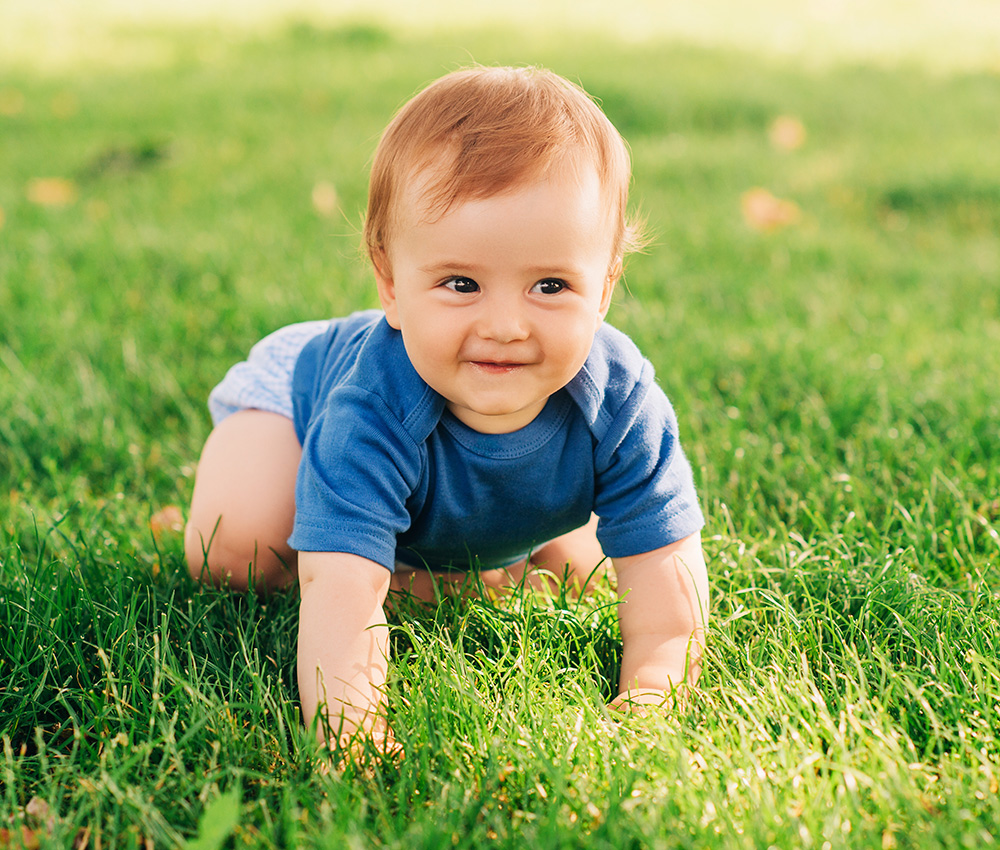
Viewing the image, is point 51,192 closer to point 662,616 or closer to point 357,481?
point 357,481

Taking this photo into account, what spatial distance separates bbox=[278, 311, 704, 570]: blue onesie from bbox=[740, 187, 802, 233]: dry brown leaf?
2.75m

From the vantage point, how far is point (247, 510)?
1.93 metres

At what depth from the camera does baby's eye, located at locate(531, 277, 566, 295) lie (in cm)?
156

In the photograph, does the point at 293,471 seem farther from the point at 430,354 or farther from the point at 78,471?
the point at 78,471

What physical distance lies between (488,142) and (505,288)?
23cm

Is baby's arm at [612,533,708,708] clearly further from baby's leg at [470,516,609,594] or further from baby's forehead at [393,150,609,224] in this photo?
baby's forehead at [393,150,609,224]

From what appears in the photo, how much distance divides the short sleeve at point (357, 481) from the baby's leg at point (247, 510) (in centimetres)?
24

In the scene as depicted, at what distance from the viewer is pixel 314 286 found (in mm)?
3500

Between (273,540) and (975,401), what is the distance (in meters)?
1.90

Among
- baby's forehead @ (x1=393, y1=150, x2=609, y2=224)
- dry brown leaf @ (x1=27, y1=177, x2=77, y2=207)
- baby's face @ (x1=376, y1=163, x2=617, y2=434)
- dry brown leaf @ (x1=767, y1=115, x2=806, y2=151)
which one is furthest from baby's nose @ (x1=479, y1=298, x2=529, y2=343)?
dry brown leaf @ (x1=767, y1=115, x2=806, y2=151)

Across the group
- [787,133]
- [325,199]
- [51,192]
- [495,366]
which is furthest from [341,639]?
[787,133]

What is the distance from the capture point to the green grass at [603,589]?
4.49ft

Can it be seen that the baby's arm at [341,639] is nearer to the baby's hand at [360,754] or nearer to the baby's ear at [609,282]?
the baby's hand at [360,754]

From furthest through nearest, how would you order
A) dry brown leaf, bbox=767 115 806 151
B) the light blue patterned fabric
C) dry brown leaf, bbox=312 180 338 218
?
dry brown leaf, bbox=767 115 806 151 < dry brown leaf, bbox=312 180 338 218 < the light blue patterned fabric
